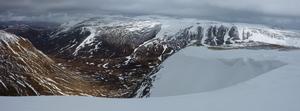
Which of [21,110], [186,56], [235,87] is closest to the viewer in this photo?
[21,110]

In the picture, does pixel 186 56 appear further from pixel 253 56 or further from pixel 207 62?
pixel 253 56

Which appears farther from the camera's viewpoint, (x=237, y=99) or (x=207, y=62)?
(x=207, y=62)

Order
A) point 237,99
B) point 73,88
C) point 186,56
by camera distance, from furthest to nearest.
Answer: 1. point 73,88
2. point 186,56
3. point 237,99

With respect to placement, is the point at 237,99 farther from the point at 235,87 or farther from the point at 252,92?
the point at 235,87

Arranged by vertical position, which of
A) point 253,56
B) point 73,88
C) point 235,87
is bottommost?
point 73,88

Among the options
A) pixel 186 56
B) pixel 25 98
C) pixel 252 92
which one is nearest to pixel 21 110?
pixel 25 98

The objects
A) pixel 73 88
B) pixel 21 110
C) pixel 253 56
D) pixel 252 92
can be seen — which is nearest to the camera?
pixel 21 110

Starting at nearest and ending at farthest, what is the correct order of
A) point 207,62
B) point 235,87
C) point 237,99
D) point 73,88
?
1. point 237,99
2. point 235,87
3. point 207,62
4. point 73,88

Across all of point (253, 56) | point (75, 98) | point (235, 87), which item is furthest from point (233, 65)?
point (75, 98)

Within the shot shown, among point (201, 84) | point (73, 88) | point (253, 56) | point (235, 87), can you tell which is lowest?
point (73, 88)

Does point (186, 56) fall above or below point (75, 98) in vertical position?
below
